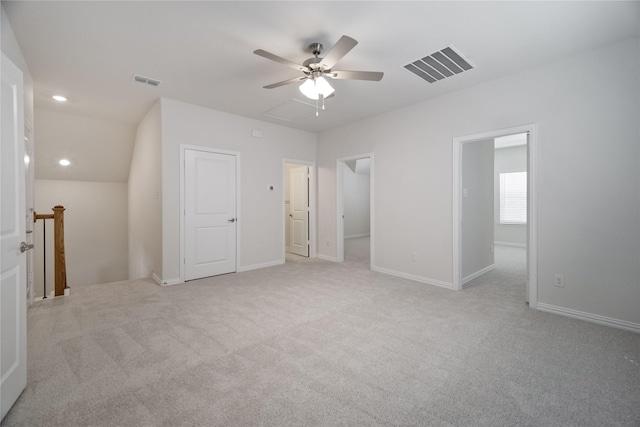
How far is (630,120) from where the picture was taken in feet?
8.47

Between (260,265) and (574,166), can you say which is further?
(260,265)

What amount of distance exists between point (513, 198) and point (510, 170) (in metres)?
0.79

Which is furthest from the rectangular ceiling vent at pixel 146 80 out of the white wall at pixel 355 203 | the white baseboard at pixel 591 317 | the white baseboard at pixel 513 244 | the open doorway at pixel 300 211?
the white baseboard at pixel 513 244

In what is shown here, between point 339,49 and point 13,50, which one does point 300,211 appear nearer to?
point 339,49

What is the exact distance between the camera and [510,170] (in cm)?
763

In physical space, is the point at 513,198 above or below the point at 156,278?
above

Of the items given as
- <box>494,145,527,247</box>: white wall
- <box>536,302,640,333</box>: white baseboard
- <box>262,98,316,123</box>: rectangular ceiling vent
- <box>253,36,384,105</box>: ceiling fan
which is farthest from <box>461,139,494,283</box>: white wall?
<box>494,145,527,247</box>: white wall

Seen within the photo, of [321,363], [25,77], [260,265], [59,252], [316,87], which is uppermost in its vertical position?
[25,77]

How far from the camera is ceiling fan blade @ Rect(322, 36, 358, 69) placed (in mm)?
2061

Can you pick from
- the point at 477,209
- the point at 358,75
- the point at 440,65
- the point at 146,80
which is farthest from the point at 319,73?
the point at 477,209

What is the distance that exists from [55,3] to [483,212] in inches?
223

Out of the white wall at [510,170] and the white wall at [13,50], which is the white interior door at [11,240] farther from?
the white wall at [510,170]

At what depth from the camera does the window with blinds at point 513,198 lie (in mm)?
7402

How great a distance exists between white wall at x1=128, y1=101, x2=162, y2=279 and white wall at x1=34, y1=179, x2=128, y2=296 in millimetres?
808
